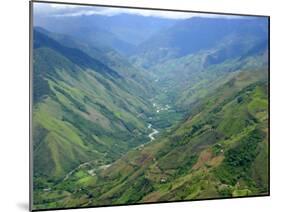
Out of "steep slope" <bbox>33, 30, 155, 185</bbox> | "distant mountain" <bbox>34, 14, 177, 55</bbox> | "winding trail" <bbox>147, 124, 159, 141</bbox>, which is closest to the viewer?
"steep slope" <bbox>33, 30, 155, 185</bbox>

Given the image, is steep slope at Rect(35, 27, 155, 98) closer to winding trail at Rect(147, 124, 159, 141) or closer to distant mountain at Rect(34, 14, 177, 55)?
distant mountain at Rect(34, 14, 177, 55)

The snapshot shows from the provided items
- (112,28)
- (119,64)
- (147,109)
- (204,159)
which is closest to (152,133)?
(147,109)

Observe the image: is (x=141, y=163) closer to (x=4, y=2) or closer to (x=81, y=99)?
(x=81, y=99)

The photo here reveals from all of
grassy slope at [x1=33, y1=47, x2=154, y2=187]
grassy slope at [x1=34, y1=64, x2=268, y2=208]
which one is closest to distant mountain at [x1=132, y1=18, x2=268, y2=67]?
grassy slope at [x1=34, y1=64, x2=268, y2=208]

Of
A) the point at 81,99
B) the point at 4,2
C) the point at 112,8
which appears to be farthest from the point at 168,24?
the point at 4,2

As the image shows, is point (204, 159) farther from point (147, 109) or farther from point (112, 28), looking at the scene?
point (112, 28)

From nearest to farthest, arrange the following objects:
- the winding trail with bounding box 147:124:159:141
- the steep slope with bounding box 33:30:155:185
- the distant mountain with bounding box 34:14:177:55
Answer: the steep slope with bounding box 33:30:155:185, the distant mountain with bounding box 34:14:177:55, the winding trail with bounding box 147:124:159:141

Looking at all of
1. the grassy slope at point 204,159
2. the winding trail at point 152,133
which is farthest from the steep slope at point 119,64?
the grassy slope at point 204,159

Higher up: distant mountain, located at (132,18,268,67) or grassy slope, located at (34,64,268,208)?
distant mountain, located at (132,18,268,67)

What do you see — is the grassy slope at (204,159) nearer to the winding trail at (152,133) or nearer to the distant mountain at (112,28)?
the winding trail at (152,133)
